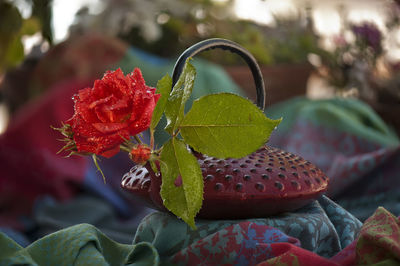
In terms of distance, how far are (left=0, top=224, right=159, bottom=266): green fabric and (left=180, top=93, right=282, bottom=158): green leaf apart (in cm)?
8

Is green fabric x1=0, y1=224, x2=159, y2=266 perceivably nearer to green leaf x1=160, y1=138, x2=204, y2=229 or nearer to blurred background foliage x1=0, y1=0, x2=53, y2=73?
green leaf x1=160, y1=138, x2=204, y2=229

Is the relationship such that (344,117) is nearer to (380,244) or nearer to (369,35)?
(369,35)

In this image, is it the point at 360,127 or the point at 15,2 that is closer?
the point at 15,2

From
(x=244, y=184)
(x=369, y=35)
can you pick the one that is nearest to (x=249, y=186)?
(x=244, y=184)

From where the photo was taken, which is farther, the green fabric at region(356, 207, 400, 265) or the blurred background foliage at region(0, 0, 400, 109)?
the blurred background foliage at region(0, 0, 400, 109)

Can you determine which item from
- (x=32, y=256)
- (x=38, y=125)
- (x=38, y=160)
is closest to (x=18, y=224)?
(x=38, y=160)

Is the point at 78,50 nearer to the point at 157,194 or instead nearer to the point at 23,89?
the point at 23,89

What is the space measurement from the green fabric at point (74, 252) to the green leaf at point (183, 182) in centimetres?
4

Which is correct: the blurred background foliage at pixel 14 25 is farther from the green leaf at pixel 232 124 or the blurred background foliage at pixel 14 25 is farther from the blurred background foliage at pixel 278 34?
the blurred background foliage at pixel 278 34

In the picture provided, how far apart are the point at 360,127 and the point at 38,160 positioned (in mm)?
636

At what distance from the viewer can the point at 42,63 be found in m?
1.42

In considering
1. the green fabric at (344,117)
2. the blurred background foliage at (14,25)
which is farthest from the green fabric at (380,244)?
the green fabric at (344,117)

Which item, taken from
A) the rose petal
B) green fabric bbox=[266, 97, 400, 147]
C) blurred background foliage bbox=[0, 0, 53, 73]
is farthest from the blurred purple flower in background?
the rose petal

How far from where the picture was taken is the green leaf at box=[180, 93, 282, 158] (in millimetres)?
254
